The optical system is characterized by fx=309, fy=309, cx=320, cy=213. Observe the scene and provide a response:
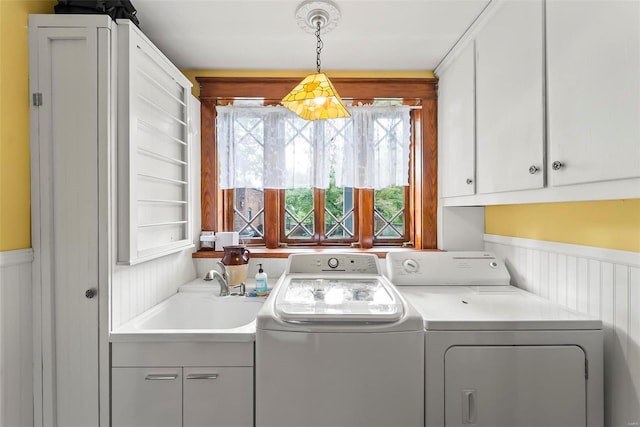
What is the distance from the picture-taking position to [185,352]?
4.34 feet

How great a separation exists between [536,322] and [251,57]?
81.8 inches

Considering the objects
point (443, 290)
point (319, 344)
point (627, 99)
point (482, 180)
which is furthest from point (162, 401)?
point (627, 99)

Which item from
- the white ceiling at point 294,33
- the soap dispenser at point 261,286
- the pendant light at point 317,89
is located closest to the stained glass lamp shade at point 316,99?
the pendant light at point 317,89

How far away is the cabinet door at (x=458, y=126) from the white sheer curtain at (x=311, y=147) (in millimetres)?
271

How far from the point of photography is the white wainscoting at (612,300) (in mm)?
1124

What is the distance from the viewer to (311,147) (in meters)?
2.27

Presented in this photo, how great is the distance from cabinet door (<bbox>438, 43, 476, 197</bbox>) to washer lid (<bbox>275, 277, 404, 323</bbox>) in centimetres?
81

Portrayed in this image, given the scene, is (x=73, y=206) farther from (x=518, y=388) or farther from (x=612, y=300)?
(x=612, y=300)

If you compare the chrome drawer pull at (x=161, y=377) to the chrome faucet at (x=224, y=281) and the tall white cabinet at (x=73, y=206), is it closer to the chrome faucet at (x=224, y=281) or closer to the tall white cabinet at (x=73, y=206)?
the tall white cabinet at (x=73, y=206)

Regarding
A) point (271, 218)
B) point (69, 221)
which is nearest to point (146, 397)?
point (69, 221)

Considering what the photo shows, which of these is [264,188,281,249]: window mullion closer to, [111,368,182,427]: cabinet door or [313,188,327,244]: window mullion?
[313,188,327,244]: window mullion

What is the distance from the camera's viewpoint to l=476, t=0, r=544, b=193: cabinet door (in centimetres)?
124

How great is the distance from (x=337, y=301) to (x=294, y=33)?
57.4 inches

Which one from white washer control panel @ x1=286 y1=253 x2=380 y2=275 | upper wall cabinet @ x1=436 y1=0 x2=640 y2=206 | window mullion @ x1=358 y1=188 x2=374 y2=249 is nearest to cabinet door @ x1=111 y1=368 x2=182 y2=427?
white washer control panel @ x1=286 y1=253 x2=380 y2=275
